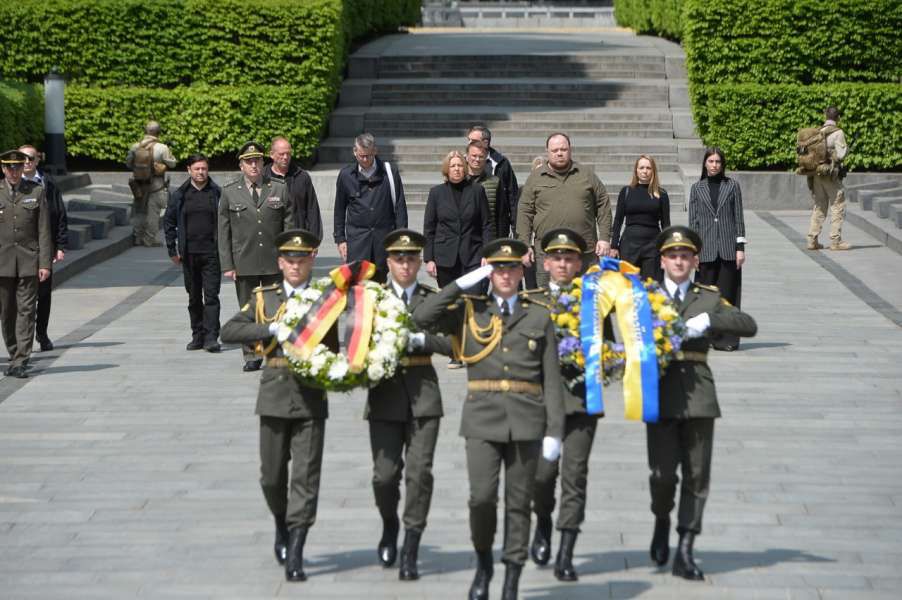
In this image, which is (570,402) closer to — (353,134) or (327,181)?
(327,181)

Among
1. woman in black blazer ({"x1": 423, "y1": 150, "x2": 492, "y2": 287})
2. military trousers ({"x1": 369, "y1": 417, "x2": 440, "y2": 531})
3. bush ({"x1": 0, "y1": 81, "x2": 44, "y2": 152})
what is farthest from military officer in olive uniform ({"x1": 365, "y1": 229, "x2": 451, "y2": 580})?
bush ({"x1": 0, "y1": 81, "x2": 44, "y2": 152})

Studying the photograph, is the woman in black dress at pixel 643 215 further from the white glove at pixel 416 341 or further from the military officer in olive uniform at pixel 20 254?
the white glove at pixel 416 341

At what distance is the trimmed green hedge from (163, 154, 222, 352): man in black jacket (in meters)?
13.8

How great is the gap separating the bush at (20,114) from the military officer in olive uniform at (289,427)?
56.8 ft

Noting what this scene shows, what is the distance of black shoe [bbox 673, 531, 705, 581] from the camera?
771 centimetres

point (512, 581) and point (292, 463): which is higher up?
point (292, 463)

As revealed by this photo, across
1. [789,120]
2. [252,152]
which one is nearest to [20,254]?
[252,152]

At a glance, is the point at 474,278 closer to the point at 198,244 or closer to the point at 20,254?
the point at 20,254

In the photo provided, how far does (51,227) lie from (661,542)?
717cm

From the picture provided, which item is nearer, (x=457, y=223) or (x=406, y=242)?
(x=406, y=242)

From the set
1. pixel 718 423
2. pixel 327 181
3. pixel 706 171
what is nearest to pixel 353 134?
pixel 327 181

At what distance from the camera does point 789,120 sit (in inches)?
1022

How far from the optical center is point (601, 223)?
41.8ft

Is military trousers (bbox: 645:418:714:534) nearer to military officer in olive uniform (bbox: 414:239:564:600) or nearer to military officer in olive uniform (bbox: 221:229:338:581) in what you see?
military officer in olive uniform (bbox: 414:239:564:600)
